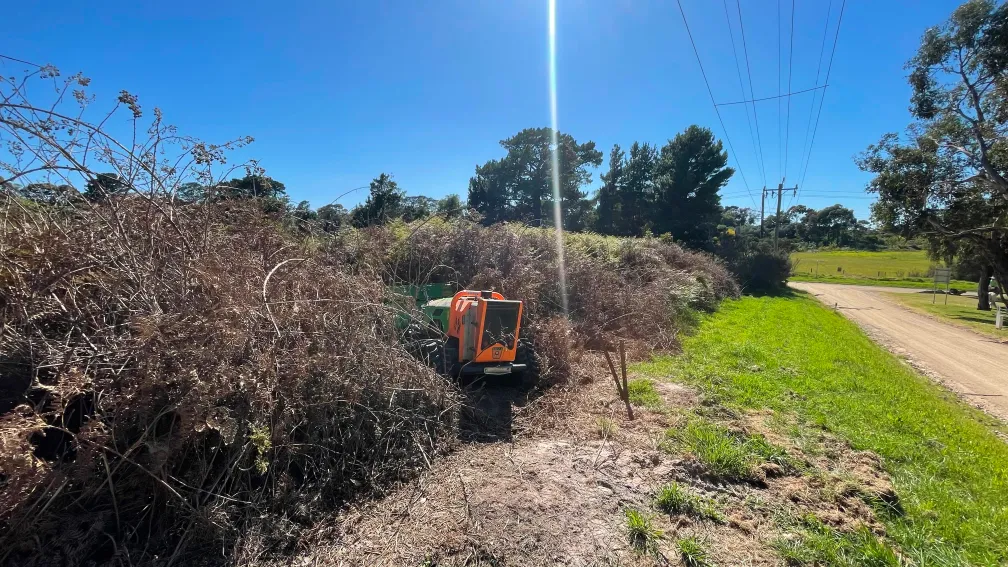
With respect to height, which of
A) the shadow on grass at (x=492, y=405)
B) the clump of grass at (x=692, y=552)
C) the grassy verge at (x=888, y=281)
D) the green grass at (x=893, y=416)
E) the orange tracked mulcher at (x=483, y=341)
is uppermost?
the orange tracked mulcher at (x=483, y=341)

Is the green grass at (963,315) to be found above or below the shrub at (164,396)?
below

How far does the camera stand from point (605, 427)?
425 cm

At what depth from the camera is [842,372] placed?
6.89 metres

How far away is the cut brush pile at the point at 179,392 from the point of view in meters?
2.14

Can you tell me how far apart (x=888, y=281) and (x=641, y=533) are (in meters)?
52.2

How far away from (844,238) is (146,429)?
109m

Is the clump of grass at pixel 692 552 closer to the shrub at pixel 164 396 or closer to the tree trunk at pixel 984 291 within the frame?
the shrub at pixel 164 396

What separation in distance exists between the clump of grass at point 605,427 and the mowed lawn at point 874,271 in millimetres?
36148

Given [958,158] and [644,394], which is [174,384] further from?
[958,158]

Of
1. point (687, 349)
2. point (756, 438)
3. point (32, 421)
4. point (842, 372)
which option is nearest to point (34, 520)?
point (32, 421)

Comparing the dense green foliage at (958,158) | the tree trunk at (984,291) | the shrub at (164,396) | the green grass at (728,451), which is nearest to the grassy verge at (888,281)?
the tree trunk at (984,291)

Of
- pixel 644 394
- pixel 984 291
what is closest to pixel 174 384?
pixel 644 394

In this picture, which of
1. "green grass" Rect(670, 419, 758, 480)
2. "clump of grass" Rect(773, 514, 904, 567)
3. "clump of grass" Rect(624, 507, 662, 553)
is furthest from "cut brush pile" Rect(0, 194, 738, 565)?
"clump of grass" Rect(773, 514, 904, 567)

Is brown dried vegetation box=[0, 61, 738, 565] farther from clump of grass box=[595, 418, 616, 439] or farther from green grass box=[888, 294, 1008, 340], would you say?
green grass box=[888, 294, 1008, 340]
